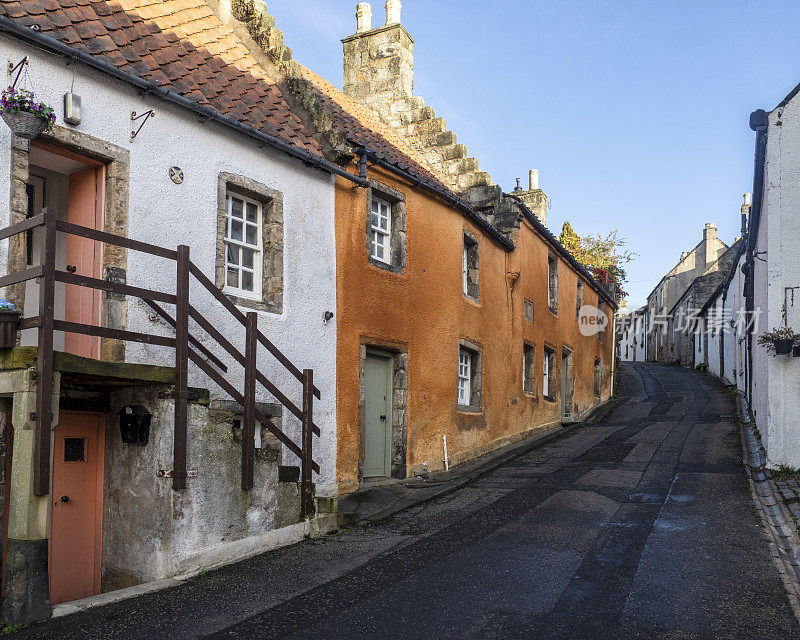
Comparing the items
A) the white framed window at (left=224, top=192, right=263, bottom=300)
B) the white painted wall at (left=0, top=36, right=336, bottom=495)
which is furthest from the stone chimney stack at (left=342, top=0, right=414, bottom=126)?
the white framed window at (left=224, top=192, right=263, bottom=300)

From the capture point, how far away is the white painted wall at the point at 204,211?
24.4 ft

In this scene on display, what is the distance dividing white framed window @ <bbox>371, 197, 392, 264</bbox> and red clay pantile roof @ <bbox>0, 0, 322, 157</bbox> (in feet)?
5.81

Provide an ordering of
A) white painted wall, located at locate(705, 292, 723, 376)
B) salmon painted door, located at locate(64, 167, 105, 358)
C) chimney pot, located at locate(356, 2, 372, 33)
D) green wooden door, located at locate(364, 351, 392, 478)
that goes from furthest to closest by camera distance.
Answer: white painted wall, located at locate(705, 292, 723, 376), chimney pot, located at locate(356, 2, 372, 33), green wooden door, located at locate(364, 351, 392, 478), salmon painted door, located at locate(64, 167, 105, 358)

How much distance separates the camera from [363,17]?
690 inches

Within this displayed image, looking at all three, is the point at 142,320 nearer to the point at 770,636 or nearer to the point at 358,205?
the point at 358,205

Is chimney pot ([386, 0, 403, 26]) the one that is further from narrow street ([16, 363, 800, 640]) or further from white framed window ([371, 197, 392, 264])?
narrow street ([16, 363, 800, 640])

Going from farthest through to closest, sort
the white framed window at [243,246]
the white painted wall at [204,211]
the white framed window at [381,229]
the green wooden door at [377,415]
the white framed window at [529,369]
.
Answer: the white framed window at [529,369] < the white framed window at [381,229] < the green wooden door at [377,415] < the white framed window at [243,246] < the white painted wall at [204,211]

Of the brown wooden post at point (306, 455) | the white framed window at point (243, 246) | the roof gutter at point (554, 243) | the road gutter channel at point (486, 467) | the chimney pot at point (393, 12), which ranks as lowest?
the road gutter channel at point (486, 467)

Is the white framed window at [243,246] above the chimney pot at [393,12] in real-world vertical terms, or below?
below

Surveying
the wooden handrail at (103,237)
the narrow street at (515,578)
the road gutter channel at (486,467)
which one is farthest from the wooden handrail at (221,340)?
the road gutter channel at (486,467)

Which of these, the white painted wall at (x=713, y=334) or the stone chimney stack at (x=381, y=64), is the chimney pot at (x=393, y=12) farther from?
the white painted wall at (x=713, y=334)

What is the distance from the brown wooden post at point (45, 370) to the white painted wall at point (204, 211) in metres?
1.50

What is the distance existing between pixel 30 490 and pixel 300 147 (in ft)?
19.6

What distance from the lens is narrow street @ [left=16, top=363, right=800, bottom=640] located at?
17.7ft
